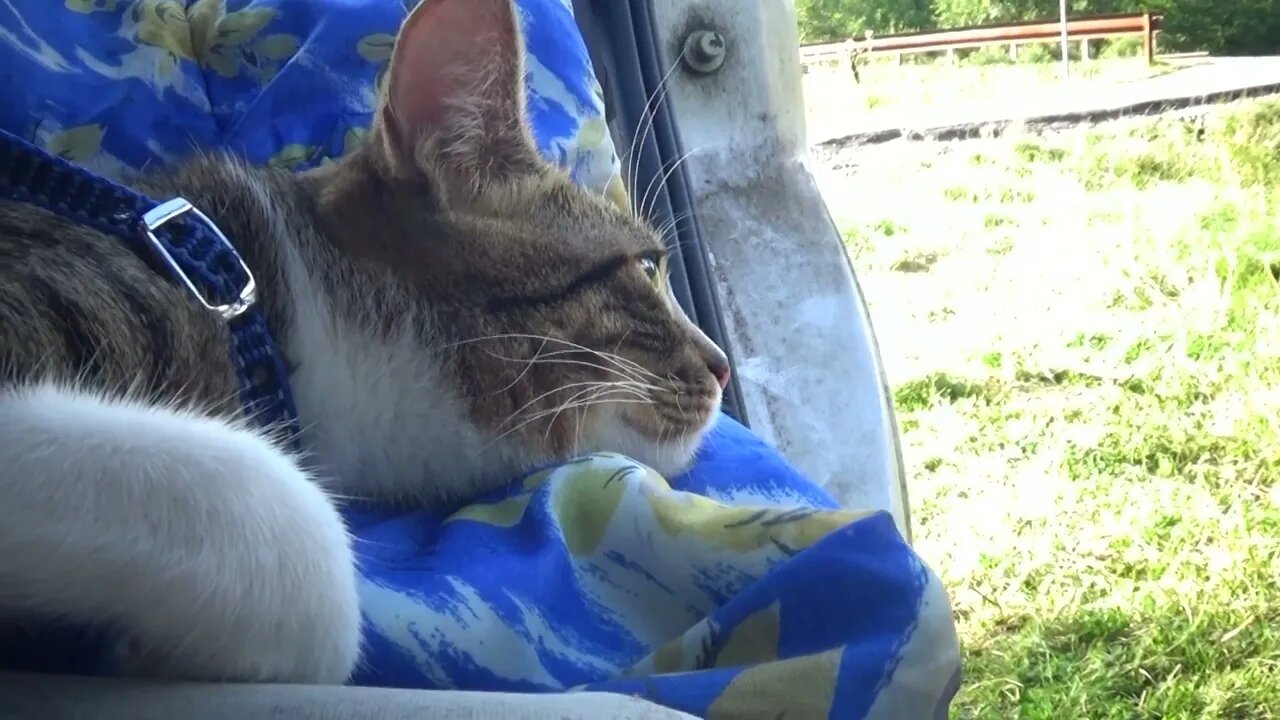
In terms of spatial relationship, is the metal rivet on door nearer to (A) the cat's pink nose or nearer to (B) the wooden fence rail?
(A) the cat's pink nose

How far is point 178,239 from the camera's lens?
2.44 feet

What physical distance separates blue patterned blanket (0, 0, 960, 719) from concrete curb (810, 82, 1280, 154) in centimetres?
272

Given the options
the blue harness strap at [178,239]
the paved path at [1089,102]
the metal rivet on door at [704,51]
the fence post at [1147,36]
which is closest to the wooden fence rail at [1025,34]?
the fence post at [1147,36]

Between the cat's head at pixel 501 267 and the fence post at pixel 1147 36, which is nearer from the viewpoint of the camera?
the cat's head at pixel 501 267

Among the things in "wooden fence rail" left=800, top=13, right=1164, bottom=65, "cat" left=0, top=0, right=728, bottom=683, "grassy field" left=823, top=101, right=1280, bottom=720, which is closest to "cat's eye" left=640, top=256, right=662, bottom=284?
"cat" left=0, top=0, right=728, bottom=683

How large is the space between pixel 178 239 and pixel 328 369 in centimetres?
16

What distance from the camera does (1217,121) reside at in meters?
3.54

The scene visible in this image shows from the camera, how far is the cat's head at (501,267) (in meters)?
0.88

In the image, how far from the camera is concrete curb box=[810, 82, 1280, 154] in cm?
360

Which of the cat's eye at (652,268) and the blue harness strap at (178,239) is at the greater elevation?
the blue harness strap at (178,239)

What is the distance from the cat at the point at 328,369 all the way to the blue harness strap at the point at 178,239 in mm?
12

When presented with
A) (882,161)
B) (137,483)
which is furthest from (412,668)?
(882,161)

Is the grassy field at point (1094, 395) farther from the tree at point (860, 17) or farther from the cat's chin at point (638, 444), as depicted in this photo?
the cat's chin at point (638, 444)

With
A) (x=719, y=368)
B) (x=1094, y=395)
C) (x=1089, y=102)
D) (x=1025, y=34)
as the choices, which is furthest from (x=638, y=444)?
(x=1089, y=102)
